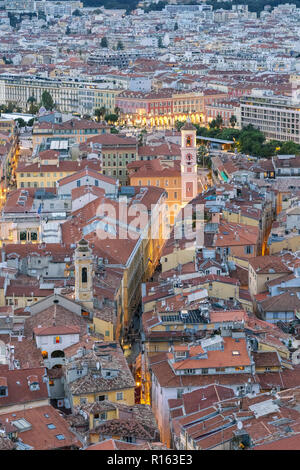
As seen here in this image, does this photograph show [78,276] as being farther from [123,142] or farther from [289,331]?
[123,142]

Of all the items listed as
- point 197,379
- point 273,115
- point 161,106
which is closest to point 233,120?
point 273,115

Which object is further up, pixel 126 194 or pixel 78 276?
pixel 78 276

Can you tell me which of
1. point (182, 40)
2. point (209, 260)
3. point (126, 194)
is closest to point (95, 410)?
point (209, 260)

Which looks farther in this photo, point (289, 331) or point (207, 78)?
point (207, 78)

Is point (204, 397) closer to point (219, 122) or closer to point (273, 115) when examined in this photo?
point (273, 115)

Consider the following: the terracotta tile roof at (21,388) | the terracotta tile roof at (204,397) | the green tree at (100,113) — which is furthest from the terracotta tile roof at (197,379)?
the green tree at (100,113)

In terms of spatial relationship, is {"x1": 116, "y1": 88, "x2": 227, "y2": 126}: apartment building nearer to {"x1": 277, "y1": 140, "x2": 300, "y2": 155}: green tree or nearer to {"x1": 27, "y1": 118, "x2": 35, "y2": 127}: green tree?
{"x1": 27, "y1": 118, "x2": 35, "y2": 127}: green tree
